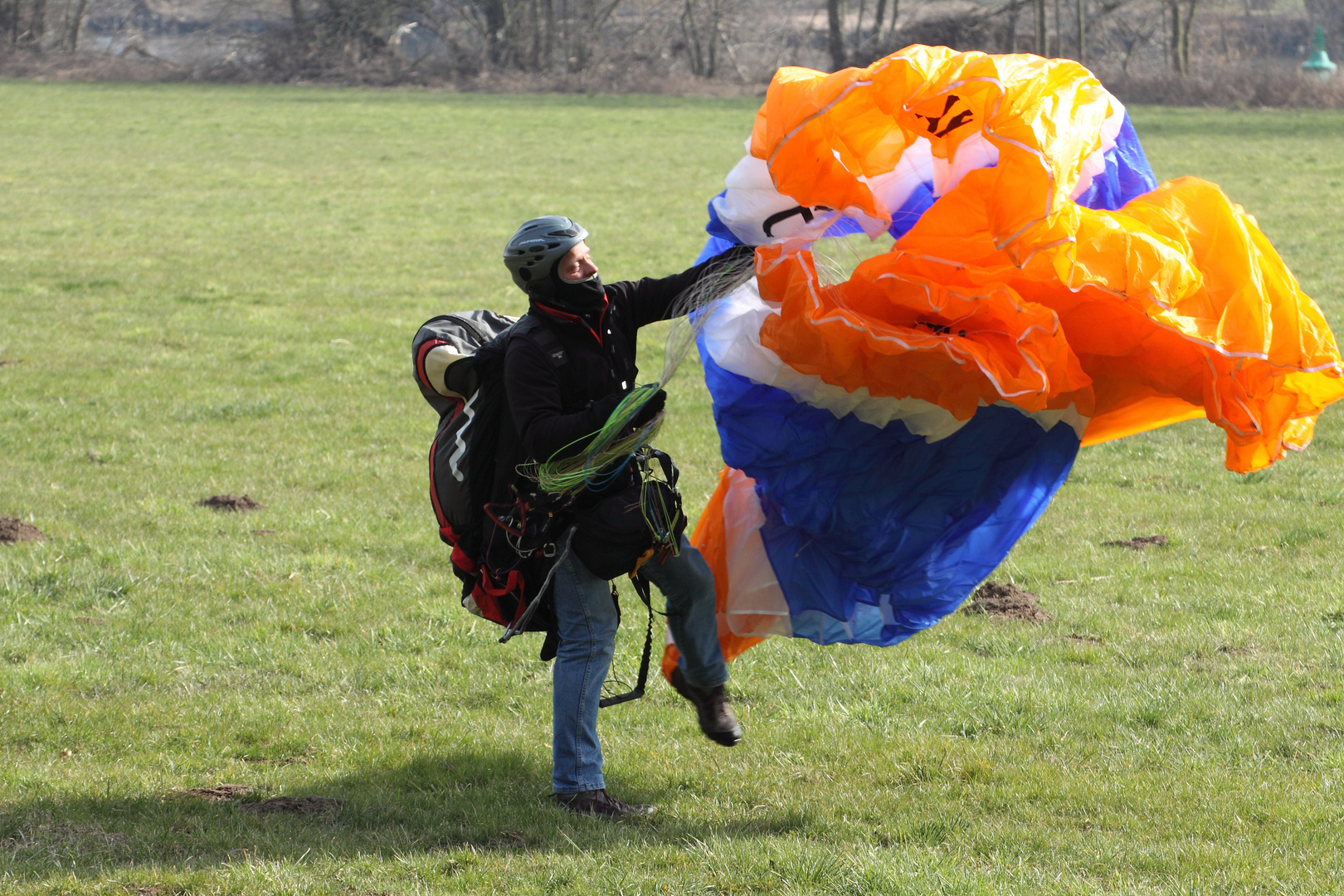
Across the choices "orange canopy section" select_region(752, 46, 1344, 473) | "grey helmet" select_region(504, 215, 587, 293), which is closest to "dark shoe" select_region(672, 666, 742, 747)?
"orange canopy section" select_region(752, 46, 1344, 473)

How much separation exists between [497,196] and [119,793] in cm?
1655

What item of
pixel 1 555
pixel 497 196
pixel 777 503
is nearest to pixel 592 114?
pixel 497 196

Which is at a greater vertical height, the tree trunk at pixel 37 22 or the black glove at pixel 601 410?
the tree trunk at pixel 37 22

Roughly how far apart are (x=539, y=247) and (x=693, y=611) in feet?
4.10

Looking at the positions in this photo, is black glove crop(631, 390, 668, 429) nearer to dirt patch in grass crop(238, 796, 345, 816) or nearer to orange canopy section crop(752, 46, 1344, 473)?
orange canopy section crop(752, 46, 1344, 473)

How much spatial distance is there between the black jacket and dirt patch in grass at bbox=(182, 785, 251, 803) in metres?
1.49

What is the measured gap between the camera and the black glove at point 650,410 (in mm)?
3963

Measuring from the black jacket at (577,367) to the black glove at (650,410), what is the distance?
0.12m

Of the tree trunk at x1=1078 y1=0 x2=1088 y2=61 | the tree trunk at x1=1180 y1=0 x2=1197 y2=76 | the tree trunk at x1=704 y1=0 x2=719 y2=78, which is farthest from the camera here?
the tree trunk at x1=704 y1=0 x2=719 y2=78

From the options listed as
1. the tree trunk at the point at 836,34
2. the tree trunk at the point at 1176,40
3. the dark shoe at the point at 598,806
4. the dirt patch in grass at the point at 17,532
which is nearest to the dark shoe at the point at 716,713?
the dark shoe at the point at 598,806

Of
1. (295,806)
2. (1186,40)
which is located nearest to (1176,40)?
(1186,40)

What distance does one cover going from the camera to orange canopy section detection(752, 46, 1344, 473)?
3.81 meters

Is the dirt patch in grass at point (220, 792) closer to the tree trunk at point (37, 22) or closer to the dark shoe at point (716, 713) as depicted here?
the dark shoe at point (716, 713)

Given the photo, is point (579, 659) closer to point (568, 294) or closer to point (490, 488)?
point (490, 488)
